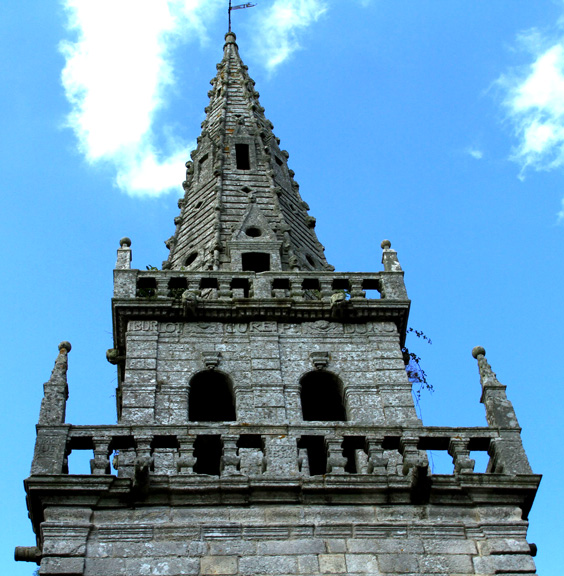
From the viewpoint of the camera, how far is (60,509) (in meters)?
13.4

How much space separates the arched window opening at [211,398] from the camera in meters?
16.9

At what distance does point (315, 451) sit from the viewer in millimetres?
16453

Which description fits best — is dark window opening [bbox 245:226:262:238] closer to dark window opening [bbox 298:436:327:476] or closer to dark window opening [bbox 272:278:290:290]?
dark window opening [bbox 272:278:290:290]

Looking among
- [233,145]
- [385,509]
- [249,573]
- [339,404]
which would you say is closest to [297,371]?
[339,404]

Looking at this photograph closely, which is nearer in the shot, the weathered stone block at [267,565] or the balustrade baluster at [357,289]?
the weathered stone block at [267,565]

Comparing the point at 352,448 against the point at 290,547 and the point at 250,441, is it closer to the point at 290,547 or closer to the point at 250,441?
the point at 250,441

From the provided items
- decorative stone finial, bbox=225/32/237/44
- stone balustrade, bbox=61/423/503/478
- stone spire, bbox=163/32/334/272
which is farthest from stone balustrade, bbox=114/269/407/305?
decorative stone finial, bbox=225/32/237/44

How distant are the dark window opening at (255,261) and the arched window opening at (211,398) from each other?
147 inches

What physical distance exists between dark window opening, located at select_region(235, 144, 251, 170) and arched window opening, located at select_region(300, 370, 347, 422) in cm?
841

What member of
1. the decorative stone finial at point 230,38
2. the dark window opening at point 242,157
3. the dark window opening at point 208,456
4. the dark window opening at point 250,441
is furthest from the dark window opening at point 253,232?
the decorative stone finial at point 230,38

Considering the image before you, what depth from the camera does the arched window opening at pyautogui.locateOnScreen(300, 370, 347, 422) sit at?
1705cm

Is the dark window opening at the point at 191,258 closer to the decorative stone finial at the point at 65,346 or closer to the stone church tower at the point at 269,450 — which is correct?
the stone church tower at the point at 269,450

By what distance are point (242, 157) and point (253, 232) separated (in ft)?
14.1

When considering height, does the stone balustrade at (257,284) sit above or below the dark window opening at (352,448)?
above
